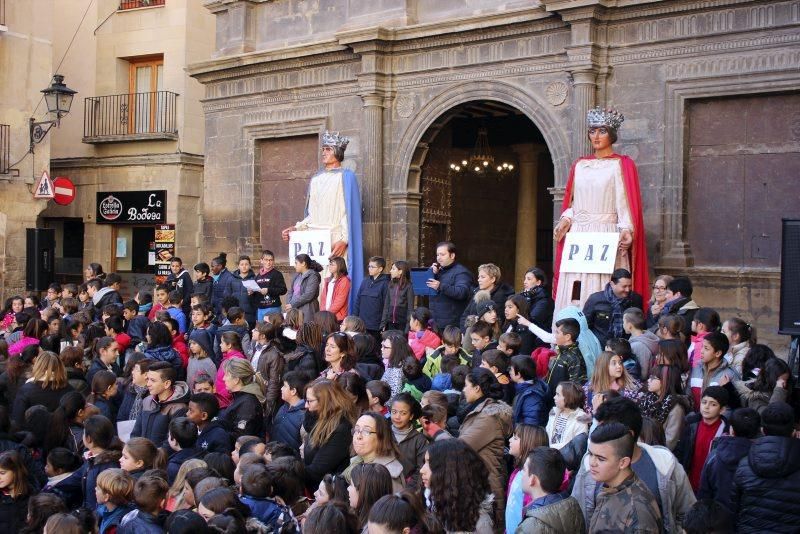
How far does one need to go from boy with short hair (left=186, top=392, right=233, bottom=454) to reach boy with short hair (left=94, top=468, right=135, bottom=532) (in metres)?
1.06

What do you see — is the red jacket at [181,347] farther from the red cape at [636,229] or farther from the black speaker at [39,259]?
the black speaker at [39,259]

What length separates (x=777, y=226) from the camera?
37.6 feet

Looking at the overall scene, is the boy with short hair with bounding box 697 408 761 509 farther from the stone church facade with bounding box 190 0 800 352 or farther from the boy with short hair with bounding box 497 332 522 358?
the stone church facade with bounding box 190 0 800 352

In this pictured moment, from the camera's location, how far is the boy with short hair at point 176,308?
37.8 feet

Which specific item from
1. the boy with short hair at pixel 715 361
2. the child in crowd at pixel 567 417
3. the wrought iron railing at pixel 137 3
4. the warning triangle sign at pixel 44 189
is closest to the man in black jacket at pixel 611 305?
the boy with short hair at pixel 715 361

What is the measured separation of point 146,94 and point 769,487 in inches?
744

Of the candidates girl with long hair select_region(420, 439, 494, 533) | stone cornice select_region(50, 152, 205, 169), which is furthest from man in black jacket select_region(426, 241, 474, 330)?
stone cornice select_region(50, 152, 205, 169)

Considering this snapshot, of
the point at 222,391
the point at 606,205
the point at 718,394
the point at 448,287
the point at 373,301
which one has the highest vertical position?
the point at 606,205

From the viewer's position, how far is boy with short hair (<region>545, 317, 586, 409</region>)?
26.0ft

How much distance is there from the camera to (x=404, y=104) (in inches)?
571

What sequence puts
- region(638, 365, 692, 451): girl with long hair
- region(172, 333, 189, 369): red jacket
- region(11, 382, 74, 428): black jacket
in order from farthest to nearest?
region(172, 333, 189, 369): red jacket < region(11, 382, 74, 428): black jacket < region(638, 365, 692, 451): girl with long hair

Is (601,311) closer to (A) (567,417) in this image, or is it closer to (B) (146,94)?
(A) (567,417)

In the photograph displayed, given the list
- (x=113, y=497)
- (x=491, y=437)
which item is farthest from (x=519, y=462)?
(x=113, y=497)

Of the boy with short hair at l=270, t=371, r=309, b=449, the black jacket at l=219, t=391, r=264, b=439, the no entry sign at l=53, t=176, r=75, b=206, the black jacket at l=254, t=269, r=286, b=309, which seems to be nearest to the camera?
the boy with short hair at l=270, t=371, r=309, b=449
